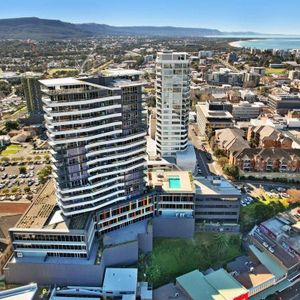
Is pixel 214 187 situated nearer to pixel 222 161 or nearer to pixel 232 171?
pixel 232 171

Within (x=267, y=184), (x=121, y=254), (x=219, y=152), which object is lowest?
(x=267, y=184)

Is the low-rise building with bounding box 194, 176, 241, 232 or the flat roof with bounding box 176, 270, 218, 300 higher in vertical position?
the low-rise building with bounding box 194, 176, 241, 232

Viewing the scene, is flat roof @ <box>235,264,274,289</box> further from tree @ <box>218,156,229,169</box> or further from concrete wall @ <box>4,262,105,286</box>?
tree @ <box>218,156,229,169</box>

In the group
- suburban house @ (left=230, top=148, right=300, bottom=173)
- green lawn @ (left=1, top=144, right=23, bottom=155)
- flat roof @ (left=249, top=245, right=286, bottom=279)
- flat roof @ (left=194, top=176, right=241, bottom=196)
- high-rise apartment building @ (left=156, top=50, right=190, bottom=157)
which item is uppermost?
high-rise apartment building @ (left=156, top=50, right=190, bottom=157)

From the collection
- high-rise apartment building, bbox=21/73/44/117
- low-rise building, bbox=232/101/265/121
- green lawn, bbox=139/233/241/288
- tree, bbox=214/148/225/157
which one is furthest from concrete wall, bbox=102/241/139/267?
high-rise apartment building, bbox=21/73/44/117

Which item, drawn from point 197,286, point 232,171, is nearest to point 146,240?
point 197,286

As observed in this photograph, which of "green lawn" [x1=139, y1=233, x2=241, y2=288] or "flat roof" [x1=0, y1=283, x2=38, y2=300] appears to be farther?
"green lawn" [x1=139, y1=233, x2=241, y2=288]
